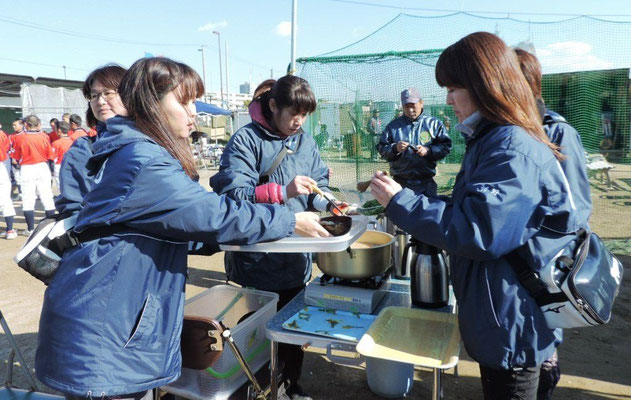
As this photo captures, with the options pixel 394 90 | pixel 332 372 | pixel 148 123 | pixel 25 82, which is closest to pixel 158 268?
pixel 148 123

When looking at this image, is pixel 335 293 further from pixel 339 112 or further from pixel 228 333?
pixel 339 112

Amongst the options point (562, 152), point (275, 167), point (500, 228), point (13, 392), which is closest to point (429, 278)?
point (500, 228)

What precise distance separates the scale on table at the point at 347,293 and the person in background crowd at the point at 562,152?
0.85m

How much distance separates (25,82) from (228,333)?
1488 centimetres

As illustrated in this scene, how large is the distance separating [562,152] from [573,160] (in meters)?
0.05

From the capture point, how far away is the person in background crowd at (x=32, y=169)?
7.07 meters

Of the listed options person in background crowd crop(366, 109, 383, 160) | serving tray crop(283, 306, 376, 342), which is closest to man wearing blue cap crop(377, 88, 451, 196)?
serving tray crop(283, 306, 376, 342)

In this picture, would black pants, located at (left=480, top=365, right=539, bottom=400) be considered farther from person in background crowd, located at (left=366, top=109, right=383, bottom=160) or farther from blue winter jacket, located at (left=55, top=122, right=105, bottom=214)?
person in background crowd, located at (left=366, top=109, right=383, bottom=160)

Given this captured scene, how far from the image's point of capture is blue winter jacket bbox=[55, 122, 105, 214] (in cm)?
204

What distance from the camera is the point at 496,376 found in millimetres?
1506

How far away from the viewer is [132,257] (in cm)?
129

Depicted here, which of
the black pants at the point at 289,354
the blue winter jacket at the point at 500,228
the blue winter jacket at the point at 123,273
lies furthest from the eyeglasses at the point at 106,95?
the blue winter jacket at the point at 500,228

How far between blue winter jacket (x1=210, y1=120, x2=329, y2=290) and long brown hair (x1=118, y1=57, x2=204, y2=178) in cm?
84

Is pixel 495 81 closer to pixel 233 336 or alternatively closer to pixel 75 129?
pixel 233 336
